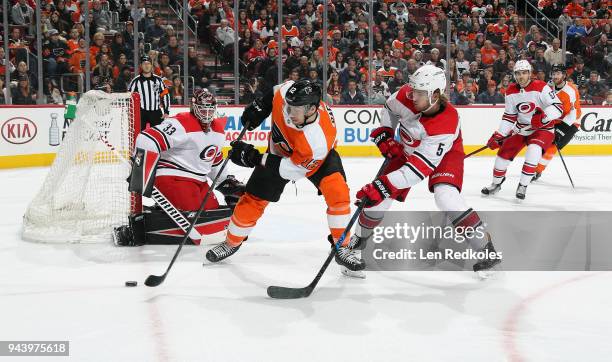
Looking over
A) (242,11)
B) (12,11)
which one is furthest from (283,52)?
(12,11)

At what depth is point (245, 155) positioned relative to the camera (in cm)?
343

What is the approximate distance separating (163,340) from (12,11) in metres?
7.04

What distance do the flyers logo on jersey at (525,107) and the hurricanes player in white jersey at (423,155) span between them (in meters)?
2.85

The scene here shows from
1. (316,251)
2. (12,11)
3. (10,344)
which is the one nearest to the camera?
(10,344)

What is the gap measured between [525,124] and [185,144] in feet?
10.9

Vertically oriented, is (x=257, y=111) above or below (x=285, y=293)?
above

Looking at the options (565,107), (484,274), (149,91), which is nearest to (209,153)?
(484,274)

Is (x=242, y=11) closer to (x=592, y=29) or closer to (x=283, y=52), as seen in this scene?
(x=283, y=52)

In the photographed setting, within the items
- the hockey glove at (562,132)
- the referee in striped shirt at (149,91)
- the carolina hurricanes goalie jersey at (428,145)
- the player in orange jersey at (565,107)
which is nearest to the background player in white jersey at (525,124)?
the hockey glove at (562,132)

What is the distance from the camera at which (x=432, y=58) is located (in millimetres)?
9875

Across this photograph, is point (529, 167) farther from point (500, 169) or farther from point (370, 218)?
point (370, 218)

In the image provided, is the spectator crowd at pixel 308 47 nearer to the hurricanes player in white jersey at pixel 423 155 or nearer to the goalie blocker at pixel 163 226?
the goalie blocker at pixel 163 226

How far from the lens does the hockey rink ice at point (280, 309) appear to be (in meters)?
2.48

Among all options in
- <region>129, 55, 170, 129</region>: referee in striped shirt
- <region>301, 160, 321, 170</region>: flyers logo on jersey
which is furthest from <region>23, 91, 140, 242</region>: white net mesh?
<region>129, 55, 170, 129</region>: referee in striped shirt
